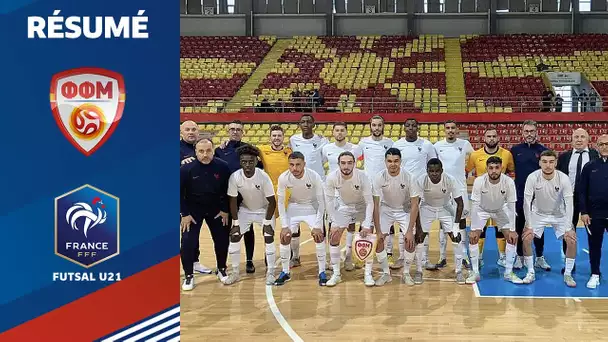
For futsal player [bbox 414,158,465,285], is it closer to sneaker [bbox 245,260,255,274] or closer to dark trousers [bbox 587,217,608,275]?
dark trousers [bbox 587,217,608,275]

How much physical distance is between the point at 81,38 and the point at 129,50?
212mm

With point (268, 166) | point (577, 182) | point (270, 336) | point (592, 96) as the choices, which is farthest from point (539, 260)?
point (592, 96)

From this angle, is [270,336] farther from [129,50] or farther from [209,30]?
[209,30]

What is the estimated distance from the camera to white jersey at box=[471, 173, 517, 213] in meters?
7.92

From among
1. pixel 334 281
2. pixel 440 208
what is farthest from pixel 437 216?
pixel 334 281

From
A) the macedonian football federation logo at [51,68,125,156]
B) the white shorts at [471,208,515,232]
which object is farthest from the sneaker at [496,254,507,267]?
the macedonian football federation logo at [51,68,125,156]

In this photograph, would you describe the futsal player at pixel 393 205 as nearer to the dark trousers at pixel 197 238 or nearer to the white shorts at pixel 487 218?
the white shorts at pixel 487 218

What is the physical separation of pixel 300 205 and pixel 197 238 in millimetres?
1348

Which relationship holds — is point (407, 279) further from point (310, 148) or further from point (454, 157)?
point (310, 148)

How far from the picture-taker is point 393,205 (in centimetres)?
818

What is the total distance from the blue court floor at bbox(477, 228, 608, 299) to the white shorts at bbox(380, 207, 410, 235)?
3.91 feet

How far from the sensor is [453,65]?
86.1ft

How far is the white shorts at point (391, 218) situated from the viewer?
8.21 meters

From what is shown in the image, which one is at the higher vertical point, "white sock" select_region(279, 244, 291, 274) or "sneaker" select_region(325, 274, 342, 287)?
"white sock" select_region(279, 244, 291, 274)
